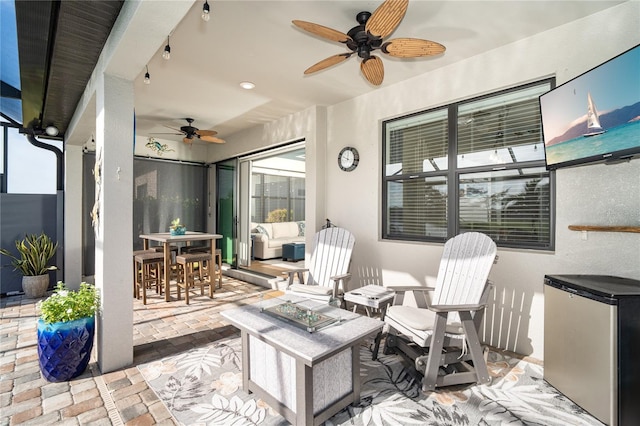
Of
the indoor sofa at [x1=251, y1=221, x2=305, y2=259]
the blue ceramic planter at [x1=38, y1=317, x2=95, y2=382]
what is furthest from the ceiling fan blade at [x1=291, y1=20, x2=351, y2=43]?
the indoor sofa at [x1=251, y1=221, x2=305, y2=259]

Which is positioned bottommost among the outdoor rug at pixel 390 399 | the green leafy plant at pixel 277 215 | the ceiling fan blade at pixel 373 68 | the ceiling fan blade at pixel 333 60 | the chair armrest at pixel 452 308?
the outdoor rug at pixel 390 399

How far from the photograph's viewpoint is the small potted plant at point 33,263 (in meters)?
4.52

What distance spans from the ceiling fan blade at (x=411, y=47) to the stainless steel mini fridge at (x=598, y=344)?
1.89 metres

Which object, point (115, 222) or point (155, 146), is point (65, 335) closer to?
point (115, 222)

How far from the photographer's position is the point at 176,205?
663 cm

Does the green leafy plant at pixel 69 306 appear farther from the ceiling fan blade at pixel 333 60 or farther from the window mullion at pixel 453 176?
the window mullion at pixel 453 176

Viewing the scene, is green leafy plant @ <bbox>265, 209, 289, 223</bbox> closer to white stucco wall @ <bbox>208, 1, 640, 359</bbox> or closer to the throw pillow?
the throw pillow

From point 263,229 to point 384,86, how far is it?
519 centimetres

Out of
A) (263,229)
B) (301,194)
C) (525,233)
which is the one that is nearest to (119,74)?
(525,233)

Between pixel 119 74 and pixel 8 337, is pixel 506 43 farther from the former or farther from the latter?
pixel 8 337

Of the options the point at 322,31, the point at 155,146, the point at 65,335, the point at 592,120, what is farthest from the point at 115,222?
the point at 155,146

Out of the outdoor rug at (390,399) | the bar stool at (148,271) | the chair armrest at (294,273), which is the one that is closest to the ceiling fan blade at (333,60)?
the chair armrest at (294,273)

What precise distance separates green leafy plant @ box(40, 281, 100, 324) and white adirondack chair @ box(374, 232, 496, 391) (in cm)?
243

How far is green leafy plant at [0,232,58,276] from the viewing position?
453 cm
